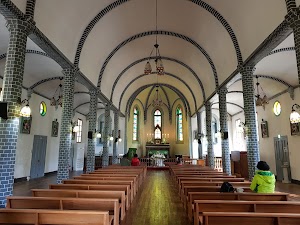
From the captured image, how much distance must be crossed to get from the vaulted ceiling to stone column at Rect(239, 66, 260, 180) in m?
0.75

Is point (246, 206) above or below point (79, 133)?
below

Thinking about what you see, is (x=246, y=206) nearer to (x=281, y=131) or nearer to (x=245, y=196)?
(x=245, y=196)

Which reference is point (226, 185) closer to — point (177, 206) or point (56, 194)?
point (177, 206)

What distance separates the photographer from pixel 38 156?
1402 cm

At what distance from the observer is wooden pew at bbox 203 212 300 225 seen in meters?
2.92

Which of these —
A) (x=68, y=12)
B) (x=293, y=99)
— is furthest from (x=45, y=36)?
(x=293, y=99)

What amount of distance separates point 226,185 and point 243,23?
5.96m

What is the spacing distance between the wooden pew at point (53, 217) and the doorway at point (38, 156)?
11522 millimetres

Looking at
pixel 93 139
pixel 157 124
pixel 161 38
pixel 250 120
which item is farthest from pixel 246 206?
pixel 157 124

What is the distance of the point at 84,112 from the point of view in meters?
21.0

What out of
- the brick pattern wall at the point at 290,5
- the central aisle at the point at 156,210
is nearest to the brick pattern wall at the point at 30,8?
the central aisle at the point at 156,210

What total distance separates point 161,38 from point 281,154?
33.3 ft

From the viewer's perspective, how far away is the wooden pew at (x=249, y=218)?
292 centimetres

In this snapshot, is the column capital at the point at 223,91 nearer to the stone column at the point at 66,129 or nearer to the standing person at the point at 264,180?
the standing person at the point at 264,180
